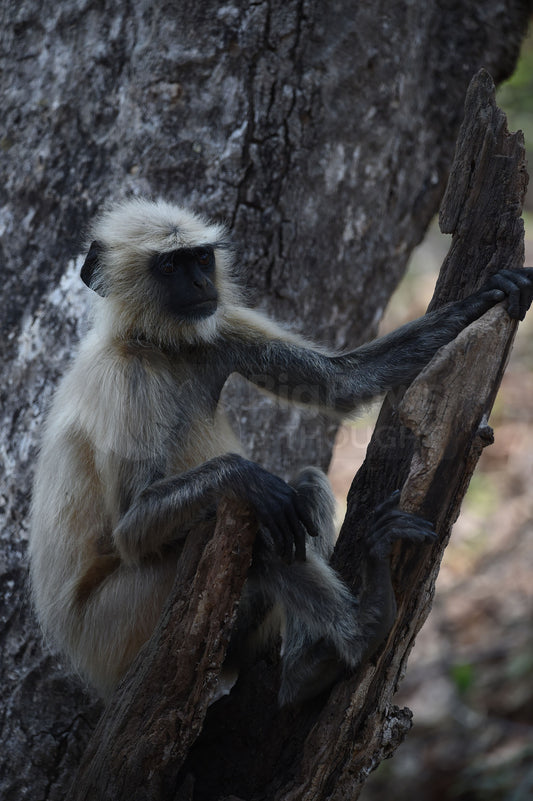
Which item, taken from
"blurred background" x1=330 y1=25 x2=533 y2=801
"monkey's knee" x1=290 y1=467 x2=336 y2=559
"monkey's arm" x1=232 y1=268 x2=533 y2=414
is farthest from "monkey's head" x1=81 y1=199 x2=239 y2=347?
"blurred background" x1=330 y1=25 x2=533 y2=801

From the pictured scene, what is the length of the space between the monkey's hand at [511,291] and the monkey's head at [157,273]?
103 cm

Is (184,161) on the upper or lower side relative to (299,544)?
upper

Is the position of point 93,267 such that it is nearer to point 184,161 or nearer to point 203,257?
point 203,257

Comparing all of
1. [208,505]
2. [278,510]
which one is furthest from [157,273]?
[278,510]

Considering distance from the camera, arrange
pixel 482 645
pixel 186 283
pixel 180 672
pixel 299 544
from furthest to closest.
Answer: pixel 482 645 → pixel 186 283 → pixel 299 544 → pixel 180 672

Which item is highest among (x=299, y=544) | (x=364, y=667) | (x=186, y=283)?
(x=186, y=283)

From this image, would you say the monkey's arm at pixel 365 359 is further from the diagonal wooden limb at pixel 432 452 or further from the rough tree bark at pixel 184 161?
the rough tree bark at pixel 184 161

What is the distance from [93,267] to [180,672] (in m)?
1.61

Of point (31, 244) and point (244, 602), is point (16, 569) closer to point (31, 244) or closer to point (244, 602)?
point (244, 602)

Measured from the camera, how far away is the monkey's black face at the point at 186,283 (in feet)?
10.6

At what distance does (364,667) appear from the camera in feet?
8.81

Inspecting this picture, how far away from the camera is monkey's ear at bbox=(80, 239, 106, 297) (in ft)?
10.9

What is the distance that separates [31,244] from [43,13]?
110 cm

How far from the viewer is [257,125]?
3.82m
